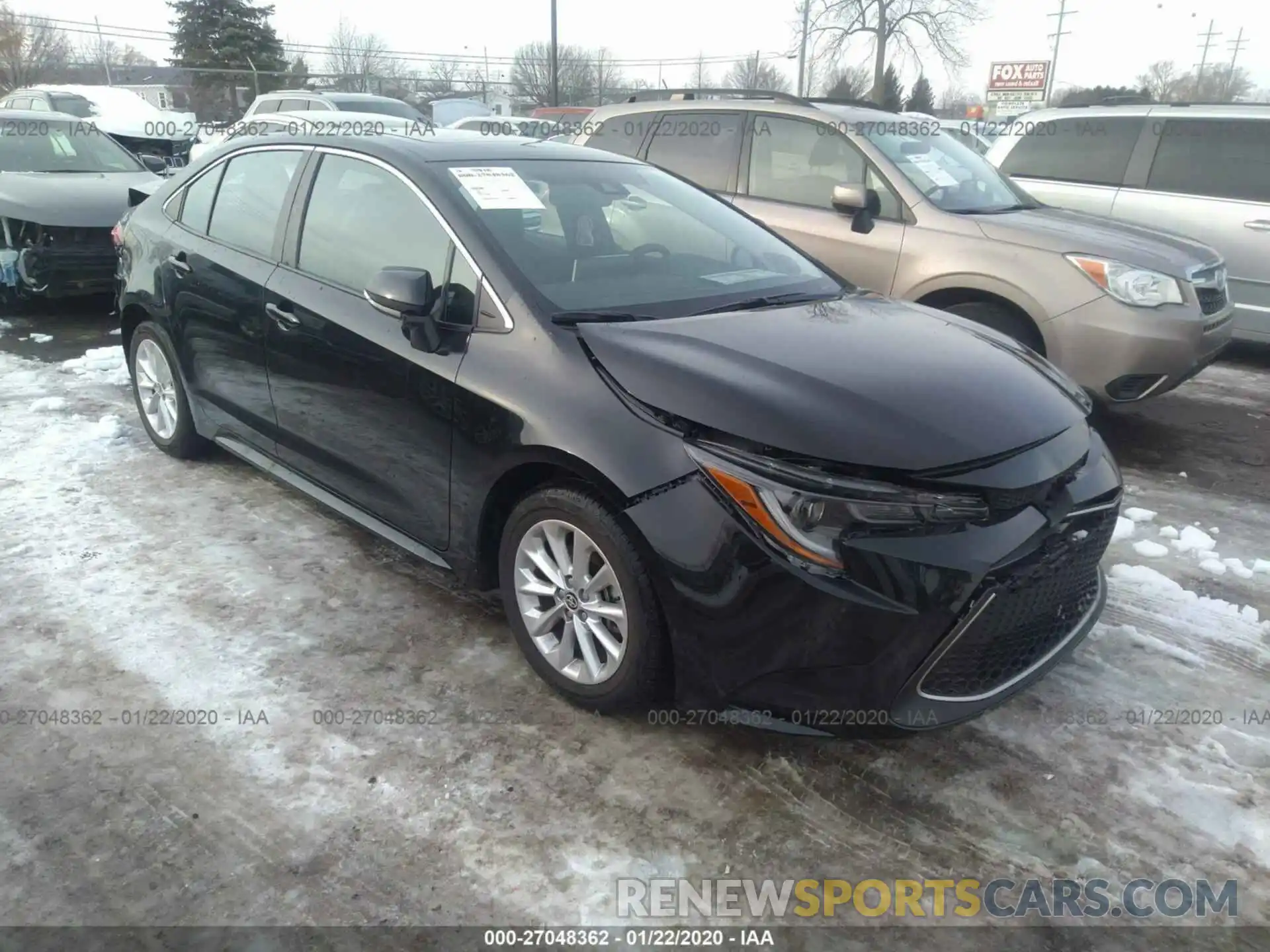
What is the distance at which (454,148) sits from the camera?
139 inches

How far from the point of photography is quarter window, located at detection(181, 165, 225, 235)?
4301 mm

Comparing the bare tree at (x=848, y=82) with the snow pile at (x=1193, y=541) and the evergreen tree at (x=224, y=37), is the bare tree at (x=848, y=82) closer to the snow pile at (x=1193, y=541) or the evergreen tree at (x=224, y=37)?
the evergreen tree at (x=224, y=37)

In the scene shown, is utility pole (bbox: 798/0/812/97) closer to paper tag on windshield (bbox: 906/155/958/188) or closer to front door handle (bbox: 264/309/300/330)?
paper tag on windshield (bbox: 906/155/958/188)

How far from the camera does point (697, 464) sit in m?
2.43

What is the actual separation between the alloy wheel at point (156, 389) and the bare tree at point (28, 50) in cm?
3771

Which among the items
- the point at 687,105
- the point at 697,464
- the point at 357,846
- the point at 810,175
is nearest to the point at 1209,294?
the point at 810,175

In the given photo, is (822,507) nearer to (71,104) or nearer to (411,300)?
(411,300)

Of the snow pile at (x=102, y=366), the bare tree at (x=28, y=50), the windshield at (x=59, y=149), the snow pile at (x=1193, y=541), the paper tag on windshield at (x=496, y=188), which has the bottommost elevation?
the snow pile at (x=1193, y=541)

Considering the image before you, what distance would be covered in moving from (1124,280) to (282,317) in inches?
166

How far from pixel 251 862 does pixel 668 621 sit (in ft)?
3.97

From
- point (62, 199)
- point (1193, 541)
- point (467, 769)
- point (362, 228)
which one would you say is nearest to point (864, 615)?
point (467, 769)

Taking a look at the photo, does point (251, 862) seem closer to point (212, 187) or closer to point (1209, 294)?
point (212, 187)

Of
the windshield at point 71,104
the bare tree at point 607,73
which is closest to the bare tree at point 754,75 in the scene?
the bare tree at point 607,73

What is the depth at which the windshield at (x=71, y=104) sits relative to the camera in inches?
730
